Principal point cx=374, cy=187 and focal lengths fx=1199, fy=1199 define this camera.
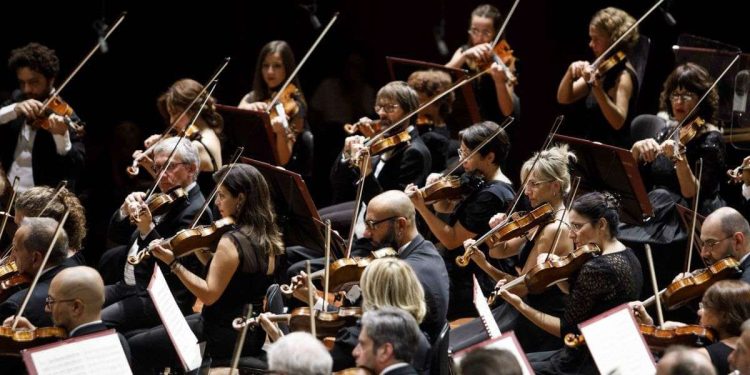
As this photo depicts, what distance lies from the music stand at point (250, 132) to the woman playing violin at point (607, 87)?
5.86ft

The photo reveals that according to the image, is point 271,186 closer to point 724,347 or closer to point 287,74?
point 287,74

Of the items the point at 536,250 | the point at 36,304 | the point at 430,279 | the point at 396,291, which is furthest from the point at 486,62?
the point at 36,304

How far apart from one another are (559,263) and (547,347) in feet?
1.64

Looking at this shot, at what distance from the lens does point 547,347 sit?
18.7 ft

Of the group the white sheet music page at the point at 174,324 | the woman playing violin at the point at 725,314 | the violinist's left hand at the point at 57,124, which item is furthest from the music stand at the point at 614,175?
the violinist's left hand at the point at 57,124

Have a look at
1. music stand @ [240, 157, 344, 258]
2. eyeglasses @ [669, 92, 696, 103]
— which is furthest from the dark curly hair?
eyeglasses @ [669, 92, 696, 103]

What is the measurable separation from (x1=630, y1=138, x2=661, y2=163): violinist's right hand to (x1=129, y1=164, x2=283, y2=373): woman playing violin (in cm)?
206

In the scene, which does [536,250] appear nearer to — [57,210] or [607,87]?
[607,87]

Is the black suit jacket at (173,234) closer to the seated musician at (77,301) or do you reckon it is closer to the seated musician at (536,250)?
the seated musician at (77,301)

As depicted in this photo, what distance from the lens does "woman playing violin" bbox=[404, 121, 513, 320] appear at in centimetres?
638

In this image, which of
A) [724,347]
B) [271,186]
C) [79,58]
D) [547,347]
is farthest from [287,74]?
[724,347]

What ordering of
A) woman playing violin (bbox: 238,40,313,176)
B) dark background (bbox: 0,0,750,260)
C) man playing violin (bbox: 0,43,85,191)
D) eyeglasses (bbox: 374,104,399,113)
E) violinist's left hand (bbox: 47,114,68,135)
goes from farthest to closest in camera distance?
dark background (bbox: 0,0,750,260) < woman playing violin (bbox: 238,40,313,176) < man playing violin (bbox: 0,43,85,191) < violinist's left hand (bbox: 47,114,68,135) < eyeglasses (bbox: 374,104,399,113)

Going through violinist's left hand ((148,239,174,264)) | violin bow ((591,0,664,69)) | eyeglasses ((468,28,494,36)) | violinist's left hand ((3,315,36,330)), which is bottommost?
violinist's left hand ((3,315,36,330))

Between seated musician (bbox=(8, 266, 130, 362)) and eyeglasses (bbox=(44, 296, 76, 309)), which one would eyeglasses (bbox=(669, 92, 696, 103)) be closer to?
seated musician (bbox=(8, 266, 130, 362))
